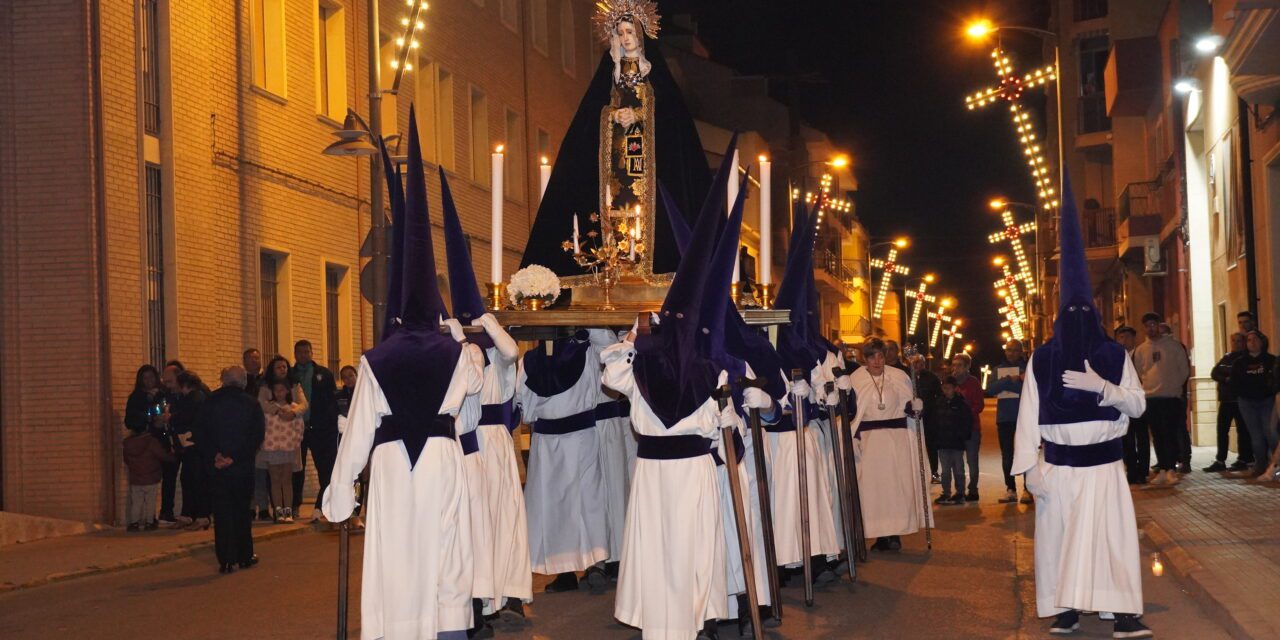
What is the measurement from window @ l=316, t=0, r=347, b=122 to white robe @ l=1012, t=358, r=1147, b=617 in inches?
645

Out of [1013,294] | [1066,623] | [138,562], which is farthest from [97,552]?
[1013,294]

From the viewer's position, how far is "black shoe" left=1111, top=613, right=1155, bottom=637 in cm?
990

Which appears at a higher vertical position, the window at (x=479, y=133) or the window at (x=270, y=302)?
the window at (x=479, y=133)

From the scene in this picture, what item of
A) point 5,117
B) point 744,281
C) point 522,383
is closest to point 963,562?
point 744,281

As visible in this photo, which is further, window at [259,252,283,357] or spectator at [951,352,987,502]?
window at [259,252,283,357]

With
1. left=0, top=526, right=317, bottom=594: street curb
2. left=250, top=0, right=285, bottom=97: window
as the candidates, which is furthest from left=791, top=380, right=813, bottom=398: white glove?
left=250, top=0, right=285, bottom=97: window

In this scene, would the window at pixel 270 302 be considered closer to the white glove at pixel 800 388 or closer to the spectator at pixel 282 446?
the spectator at pixel 282 446

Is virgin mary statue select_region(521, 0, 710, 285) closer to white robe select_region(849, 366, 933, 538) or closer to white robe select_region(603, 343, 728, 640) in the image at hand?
white robe select_region(849, 366, 933, 538)

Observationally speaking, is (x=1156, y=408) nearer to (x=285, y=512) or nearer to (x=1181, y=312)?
(x=285, y=512)

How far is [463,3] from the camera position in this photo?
29781 mm

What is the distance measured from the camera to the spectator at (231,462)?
14500mm

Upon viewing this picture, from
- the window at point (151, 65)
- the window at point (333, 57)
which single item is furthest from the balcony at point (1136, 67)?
the window at point (151, 65)

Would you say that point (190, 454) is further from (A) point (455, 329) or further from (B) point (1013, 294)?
(B) point (1013, 294)

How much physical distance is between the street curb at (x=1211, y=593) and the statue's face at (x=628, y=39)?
6202 mm
